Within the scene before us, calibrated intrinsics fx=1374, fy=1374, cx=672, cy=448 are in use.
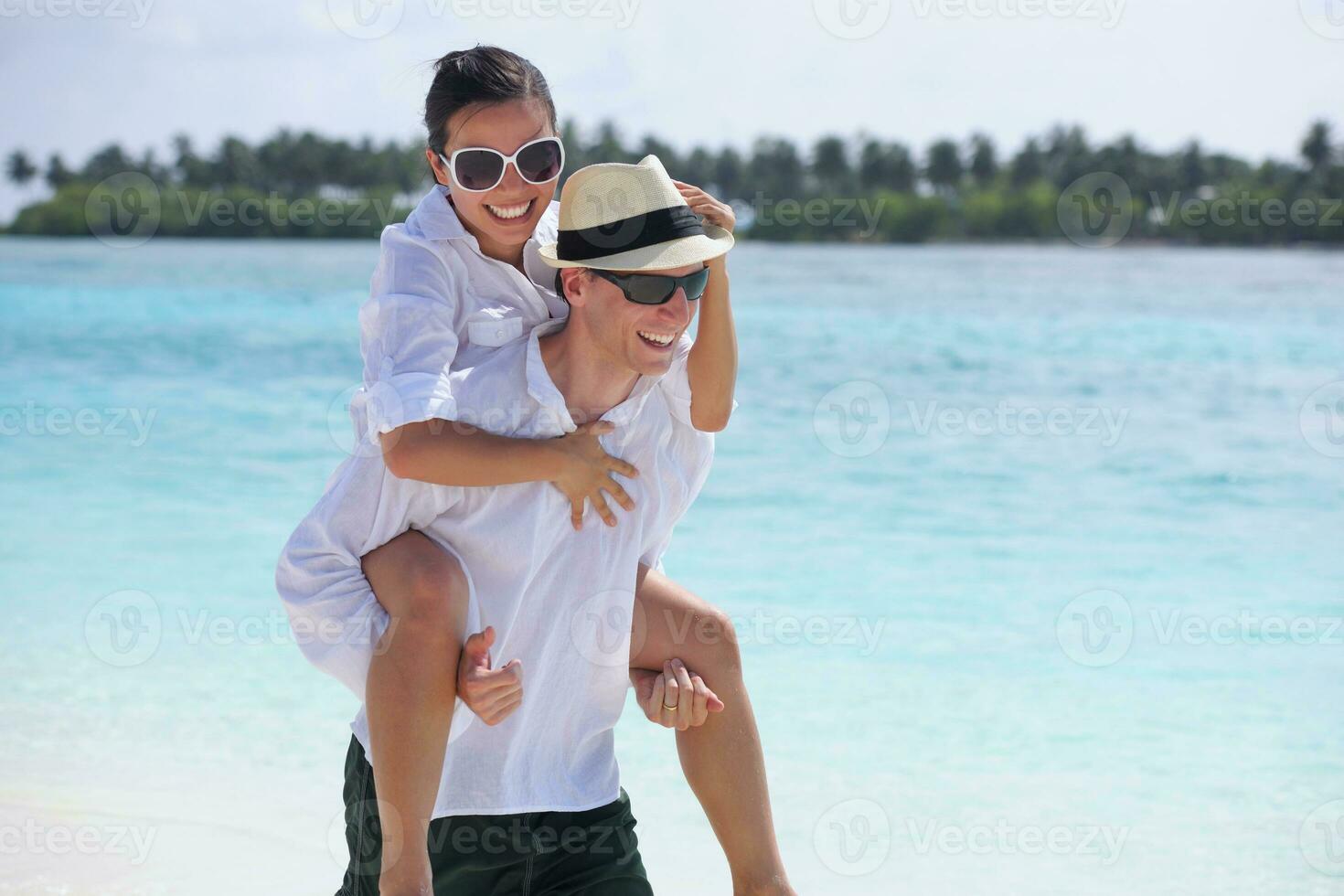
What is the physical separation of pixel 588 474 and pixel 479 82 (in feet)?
2.67

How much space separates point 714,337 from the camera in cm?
262

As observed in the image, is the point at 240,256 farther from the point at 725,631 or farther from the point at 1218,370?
the point at 725,631

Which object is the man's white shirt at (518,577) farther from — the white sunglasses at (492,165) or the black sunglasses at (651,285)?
the white sunglasses at (492,165)

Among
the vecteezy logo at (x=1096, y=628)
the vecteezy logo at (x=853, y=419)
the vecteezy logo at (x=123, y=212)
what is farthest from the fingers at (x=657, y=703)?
the vecteezy logo at (x=123, y=212)

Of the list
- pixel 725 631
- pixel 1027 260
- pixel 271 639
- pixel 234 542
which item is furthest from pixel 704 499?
pixel 1027 260

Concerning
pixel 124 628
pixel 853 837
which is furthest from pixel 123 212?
pixel 853 837

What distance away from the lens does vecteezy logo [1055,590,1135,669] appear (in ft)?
20.7

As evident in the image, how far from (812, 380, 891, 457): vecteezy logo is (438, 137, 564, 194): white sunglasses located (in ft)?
27.7

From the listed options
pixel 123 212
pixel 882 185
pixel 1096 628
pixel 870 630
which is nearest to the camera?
pixel 870 630

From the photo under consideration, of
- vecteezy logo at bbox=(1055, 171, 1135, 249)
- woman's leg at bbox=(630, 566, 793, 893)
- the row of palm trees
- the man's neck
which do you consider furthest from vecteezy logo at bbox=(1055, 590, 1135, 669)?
vecteezy logo at bbox=(1055, 171, 1135, 249)

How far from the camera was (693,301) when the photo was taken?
2611 mm

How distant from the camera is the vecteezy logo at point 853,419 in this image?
1173 cm

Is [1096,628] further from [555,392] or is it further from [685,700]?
[555,392]

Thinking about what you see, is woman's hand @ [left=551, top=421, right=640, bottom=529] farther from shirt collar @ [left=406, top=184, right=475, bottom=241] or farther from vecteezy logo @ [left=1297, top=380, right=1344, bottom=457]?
vecteezy logo @ [left=1297, top=380, right=1344, bottom=457]
